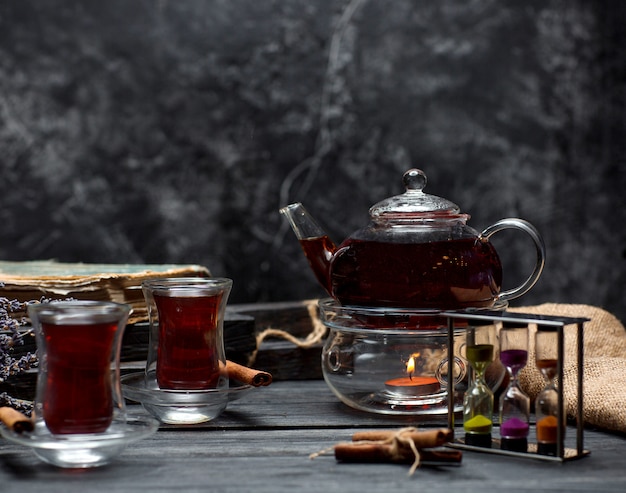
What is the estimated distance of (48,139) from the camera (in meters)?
1.92

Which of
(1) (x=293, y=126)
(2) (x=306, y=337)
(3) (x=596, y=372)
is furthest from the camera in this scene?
(1) (x=293, y=126)

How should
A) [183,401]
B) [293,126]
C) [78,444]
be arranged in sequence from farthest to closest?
[293,126] → [183,401] → [78,444]

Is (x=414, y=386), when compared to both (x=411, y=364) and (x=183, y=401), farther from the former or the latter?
(x=183, y=401)

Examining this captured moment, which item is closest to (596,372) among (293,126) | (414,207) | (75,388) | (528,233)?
(528,233)

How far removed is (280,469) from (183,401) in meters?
0.20

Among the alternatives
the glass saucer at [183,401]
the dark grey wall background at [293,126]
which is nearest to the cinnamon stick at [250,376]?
the glass saucer at [183,401]

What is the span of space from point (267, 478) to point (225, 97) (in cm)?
127

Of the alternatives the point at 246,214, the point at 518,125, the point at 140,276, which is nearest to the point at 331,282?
the point at 140,276

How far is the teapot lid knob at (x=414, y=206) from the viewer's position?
103 centimetres

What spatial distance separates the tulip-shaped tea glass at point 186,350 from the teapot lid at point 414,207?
0.67ft

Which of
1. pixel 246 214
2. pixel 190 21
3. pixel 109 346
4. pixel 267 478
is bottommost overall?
pixel 267 478

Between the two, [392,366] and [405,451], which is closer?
[405,451]

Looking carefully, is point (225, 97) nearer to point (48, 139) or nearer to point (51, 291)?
point (48, 139)

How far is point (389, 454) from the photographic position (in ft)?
2.73
